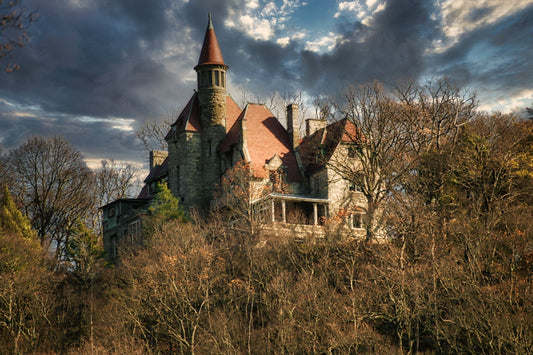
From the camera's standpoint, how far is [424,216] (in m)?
38.7

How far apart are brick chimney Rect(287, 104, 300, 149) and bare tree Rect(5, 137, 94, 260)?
80.8 ft

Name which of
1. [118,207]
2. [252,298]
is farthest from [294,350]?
[118,207]

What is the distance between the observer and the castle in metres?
50.3

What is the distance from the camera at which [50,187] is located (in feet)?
212

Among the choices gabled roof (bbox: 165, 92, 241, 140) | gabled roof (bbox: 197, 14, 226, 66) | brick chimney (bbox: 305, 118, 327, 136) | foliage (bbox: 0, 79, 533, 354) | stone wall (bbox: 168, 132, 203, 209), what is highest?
gabled roof (bbox: 197, 14, 226, 66)

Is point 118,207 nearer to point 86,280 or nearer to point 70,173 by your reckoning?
point 70,173

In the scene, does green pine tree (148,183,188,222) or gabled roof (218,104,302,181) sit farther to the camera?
gabled roof (218,104,302,181)

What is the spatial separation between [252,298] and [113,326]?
9697 millimetres

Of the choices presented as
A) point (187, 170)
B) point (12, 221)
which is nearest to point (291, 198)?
point (187, 170)

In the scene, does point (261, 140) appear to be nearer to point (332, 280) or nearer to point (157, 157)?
point (332, 280)

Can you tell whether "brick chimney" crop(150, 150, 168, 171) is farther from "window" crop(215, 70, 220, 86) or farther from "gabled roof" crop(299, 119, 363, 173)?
"gabled roof" crop(299, 119, 363, 173)

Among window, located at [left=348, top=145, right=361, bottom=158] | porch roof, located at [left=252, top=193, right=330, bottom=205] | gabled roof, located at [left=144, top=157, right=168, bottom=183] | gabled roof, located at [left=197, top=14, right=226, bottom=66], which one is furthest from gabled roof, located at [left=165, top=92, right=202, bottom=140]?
Result: window, located at [left=348, top=145, right=361, bottom=158]

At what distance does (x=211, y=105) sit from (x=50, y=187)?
20362mm

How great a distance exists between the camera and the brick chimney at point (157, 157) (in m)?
70.9
